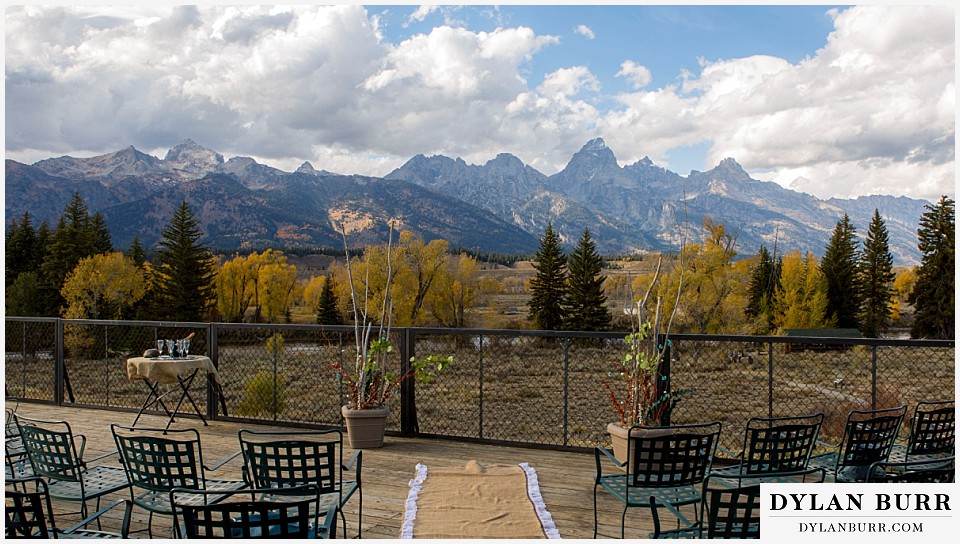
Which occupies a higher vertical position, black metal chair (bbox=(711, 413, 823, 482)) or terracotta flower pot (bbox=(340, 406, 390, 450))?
black metal chair (bbox=(711, 413, 823, 482))

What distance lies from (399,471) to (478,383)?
1954cm

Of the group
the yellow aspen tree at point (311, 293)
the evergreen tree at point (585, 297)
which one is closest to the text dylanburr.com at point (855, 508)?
the evergreen tree at point (585, 297)

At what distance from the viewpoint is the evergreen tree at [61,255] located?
39.3 m

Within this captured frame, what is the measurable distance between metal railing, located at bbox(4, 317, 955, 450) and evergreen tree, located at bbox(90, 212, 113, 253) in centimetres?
996

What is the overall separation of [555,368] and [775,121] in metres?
76.9

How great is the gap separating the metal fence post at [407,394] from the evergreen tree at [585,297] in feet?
117

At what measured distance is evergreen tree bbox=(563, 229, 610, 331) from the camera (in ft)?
137

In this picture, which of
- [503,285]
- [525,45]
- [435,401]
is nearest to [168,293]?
[503,285]

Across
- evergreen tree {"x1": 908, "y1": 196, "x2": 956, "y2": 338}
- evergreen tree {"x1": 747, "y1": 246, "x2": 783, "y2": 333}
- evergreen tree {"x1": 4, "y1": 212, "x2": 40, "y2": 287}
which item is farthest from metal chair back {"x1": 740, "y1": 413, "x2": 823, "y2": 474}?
evergreen tree {"x1": 4, "y1": 212, "x2": 40, "y2": 287}

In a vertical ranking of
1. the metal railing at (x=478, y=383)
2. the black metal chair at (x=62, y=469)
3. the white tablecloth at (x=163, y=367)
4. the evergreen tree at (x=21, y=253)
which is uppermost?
the evergreen tree at (x=21, y=253)

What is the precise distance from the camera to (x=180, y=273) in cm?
4275

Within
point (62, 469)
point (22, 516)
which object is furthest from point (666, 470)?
point (62, 469)

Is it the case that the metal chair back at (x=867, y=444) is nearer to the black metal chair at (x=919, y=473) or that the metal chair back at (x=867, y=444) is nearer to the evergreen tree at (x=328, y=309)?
the black metal chair at (x=919, y=473)

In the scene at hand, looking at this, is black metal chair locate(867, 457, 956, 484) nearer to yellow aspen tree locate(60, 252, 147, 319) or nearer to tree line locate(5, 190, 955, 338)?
tree line locate(5, 190, 955, 338)
